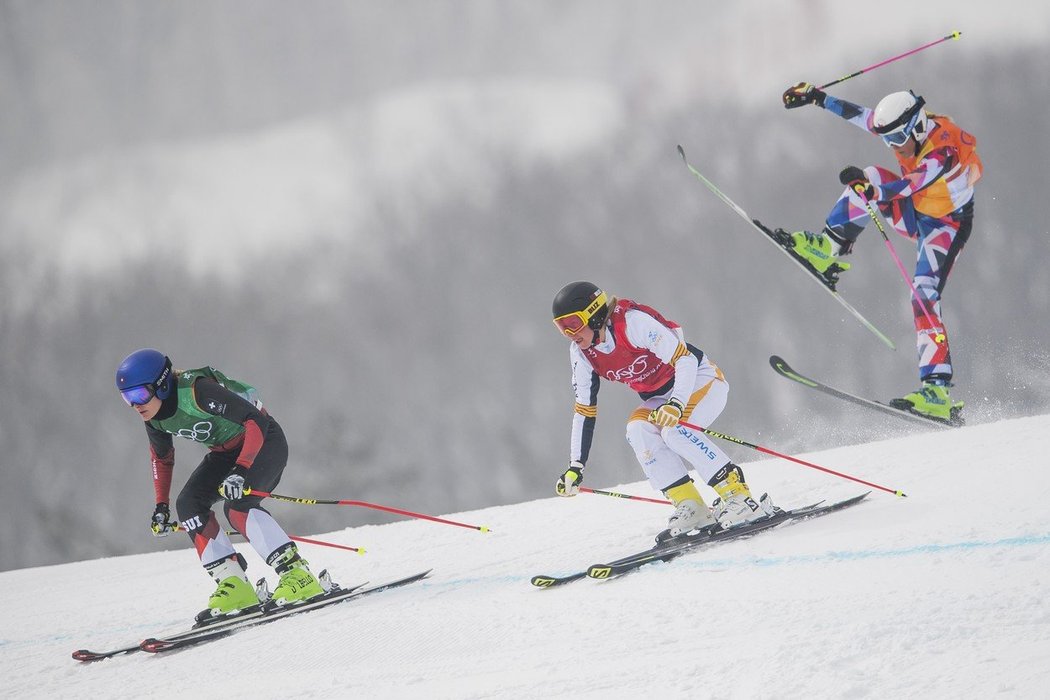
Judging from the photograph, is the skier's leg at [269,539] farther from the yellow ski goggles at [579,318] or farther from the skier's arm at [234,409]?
the yellow ski goggles at [579,318]

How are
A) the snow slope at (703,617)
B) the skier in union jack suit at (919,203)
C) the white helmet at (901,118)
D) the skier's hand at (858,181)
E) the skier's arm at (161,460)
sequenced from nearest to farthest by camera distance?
1. the snow slope at (703,617)
2. the skier's arm at (161,460)
3. the white helmet at (901,118)
4. the skier in union jack suit at (919,203)
5. the skier's hand at (858,181)

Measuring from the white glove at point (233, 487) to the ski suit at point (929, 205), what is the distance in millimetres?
3968

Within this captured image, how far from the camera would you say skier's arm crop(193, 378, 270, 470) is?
472 cm

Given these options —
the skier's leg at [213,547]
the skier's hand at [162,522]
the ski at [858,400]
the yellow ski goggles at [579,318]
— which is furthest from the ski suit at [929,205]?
the skier's hand at [162,522]

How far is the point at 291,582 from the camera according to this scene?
4.76 m

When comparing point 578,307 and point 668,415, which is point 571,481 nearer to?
point 668,415

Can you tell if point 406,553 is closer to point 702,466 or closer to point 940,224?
point 702,466

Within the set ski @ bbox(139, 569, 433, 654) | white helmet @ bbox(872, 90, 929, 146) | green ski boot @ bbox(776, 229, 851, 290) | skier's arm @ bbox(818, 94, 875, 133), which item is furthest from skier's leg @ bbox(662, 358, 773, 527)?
skier's arm @ bbox(818, 94, 875, 133)

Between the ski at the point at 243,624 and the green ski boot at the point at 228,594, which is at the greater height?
the green ski boot at the point at 228,594

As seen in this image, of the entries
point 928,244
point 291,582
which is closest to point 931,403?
point 928,244

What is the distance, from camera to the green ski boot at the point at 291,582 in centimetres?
473

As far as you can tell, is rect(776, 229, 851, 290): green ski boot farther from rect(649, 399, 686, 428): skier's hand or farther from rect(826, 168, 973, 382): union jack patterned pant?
rect(649, 399, 686, 428): skier's hand

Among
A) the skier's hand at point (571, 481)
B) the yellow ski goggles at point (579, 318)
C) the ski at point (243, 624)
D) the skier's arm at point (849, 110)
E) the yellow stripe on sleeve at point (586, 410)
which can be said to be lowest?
the ski at point (243, 624)

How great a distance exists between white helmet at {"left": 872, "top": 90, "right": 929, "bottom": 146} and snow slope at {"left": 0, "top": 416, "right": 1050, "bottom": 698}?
6.12ft
